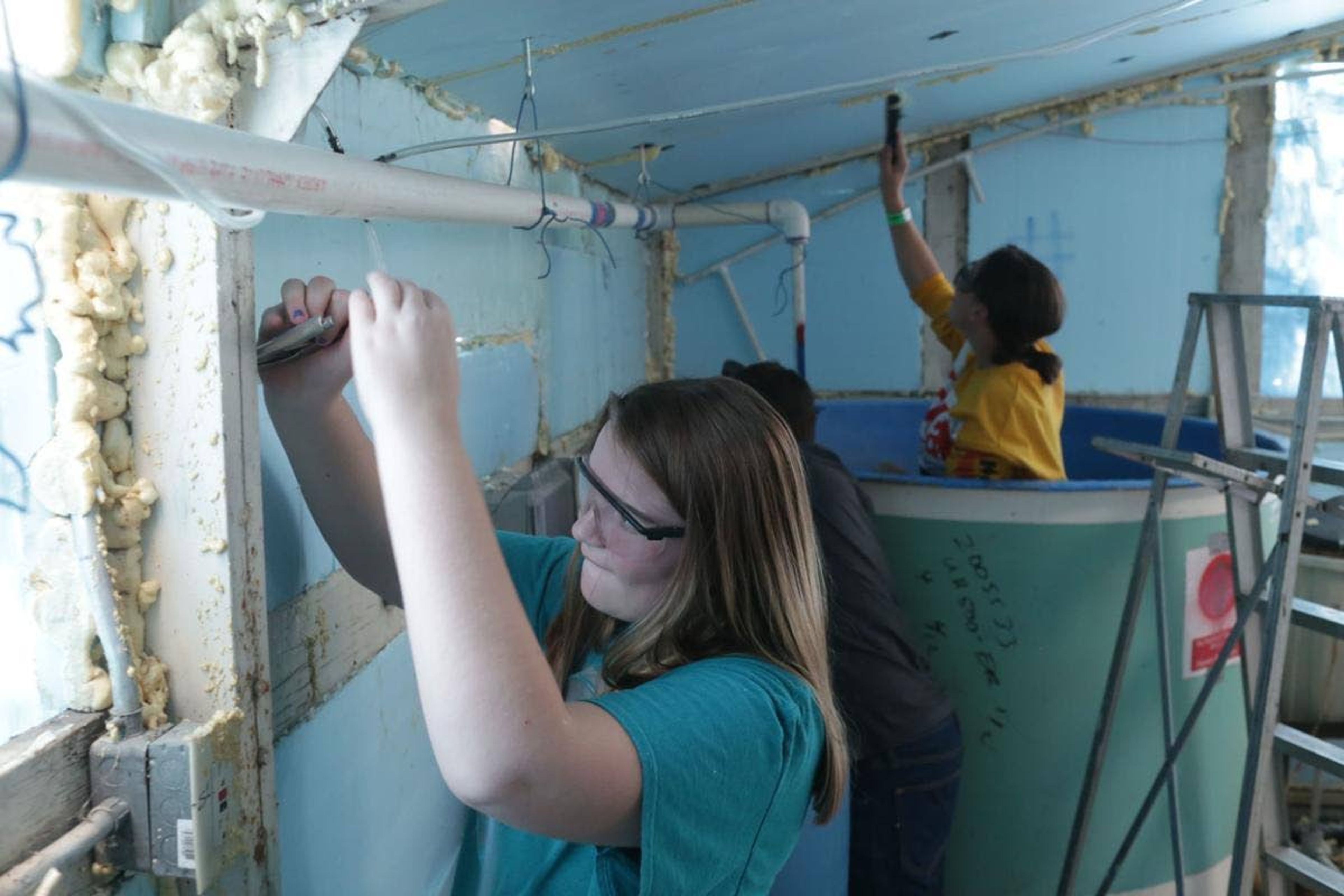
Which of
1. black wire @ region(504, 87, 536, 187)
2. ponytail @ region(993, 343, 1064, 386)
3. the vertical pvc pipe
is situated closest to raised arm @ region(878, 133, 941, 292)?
the vertical pvc pipe

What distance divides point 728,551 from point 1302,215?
340 cm

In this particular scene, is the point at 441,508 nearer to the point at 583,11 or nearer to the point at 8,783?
the point at 8,783

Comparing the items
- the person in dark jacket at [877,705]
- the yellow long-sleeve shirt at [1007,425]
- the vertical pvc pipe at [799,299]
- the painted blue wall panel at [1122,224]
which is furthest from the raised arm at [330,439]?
the painted blue wall panel at [1122,224]

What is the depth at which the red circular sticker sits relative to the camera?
213cm

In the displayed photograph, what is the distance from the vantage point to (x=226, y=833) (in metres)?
0.79

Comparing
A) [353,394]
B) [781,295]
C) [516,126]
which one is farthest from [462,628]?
[781,295]

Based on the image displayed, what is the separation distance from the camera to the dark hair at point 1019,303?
2115 millimetres

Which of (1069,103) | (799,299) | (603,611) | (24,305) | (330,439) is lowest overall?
(603,611)

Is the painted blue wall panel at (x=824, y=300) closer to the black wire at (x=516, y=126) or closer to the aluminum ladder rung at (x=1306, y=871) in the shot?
the black wire at (x=516, y=126)

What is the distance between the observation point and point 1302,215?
3.41 meters

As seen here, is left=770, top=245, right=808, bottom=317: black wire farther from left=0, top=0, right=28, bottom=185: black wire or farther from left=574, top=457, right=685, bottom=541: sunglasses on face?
left=0, top=0, right=28, bottom=185: black wire

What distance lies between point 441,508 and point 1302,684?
2948 millimetres

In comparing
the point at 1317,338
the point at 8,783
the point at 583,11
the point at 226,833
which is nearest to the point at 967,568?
the point at 1317,338

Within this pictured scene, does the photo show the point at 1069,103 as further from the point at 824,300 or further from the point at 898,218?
the point at 898,218
